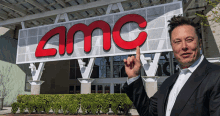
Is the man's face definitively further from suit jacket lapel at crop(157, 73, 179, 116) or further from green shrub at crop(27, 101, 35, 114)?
green shrub at crop(27, 101, 35, 114)

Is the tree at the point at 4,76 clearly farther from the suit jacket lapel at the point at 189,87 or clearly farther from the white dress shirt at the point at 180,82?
the suit jacket lapel at the point at 189,87

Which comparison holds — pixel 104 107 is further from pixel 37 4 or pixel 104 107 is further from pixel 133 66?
pixel 37 4

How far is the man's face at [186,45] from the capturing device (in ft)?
3.67

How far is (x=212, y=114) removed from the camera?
0.94 metres

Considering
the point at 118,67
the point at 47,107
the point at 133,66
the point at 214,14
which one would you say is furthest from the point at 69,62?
the point at 133,66

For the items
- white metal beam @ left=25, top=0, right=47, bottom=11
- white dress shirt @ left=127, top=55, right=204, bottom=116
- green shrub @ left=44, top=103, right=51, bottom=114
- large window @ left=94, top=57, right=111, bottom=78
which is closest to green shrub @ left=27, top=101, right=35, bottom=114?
green shrub @ left=44, top=103, right=51, bottom=114

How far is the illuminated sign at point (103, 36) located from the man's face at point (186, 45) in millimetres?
9970

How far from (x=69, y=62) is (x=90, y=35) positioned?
12.4m

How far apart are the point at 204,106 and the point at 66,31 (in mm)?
13718

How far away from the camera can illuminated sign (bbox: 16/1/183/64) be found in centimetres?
1100

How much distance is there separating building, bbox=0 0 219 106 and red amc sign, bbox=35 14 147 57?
0.82 m

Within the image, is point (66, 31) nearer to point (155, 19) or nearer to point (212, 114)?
point (155, 19)

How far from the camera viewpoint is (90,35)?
41.7 feet

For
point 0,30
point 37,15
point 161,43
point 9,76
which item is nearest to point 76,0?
point 37,15
